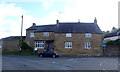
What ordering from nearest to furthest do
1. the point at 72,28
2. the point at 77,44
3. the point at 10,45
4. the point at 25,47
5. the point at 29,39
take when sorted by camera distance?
1. the point at 77,44
2. the point at 72,28
3. the point at 25,47
4. the point at 29,39
5. the point at 10,45

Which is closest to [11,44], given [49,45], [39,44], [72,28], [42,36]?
[39,44]

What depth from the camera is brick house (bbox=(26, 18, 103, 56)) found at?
40844mm

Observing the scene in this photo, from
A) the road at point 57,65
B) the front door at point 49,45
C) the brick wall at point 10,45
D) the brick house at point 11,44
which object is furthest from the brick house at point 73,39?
the road at point 57,65

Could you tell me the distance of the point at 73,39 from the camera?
4153cm

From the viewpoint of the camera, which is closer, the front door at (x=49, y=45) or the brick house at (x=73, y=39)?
the brick house at (x=73, y=39)

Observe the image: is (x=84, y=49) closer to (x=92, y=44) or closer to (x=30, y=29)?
(x=92, y=44)

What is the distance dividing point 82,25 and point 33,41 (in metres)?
14.4

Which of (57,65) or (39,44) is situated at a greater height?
(39,44)

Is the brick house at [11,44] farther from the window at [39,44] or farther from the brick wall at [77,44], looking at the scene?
the brick wall at [77,44]

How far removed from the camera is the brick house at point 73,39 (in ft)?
134

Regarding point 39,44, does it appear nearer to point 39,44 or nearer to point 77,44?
point 39,44

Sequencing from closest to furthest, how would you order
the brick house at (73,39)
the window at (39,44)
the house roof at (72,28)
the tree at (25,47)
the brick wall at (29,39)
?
the brick house at (73,39), the house roof at (72,28), the window at (39,44), the tree at (25,47), the brick wall at (29,39)

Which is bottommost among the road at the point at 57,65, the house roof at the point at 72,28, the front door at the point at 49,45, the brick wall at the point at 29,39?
the road at the point at 57,65

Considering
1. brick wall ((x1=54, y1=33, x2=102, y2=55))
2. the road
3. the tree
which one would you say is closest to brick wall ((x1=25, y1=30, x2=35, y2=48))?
the tree
